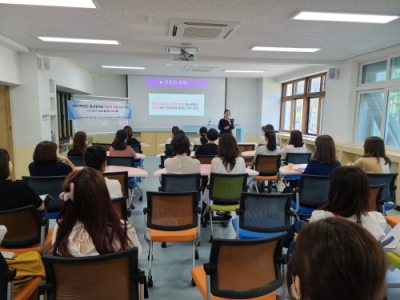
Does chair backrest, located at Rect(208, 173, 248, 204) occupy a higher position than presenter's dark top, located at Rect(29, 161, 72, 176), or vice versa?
presenter's dark top, located at Rect(29, 161, 72, 176)

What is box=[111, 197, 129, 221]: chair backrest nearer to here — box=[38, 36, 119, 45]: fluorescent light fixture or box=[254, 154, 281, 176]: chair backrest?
box=[254, 154, 281, 176]: chair backrest

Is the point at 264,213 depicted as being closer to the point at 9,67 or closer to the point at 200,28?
the point at 200,28

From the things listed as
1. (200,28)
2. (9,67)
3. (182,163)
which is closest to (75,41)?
(9,67)

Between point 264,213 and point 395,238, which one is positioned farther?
point 264,213

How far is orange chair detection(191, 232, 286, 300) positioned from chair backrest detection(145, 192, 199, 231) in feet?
3.12

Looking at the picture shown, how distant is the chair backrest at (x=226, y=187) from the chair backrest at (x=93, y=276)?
1765 millimetres

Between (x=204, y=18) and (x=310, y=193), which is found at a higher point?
(x=204, y=18)

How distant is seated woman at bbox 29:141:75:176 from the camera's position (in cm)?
294

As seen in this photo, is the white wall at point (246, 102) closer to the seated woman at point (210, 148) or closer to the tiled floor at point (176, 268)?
the seated woman at point (210, 148)

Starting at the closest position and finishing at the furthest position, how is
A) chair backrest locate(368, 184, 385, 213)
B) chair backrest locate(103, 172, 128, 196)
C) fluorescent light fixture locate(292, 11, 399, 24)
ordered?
chair backrest locate(368, 184, 385, 213) < chair backrest locate(103, 172, 128, 196) < fluorescent light fixture locate(292, 11, 399, 24)

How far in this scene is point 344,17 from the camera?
10.8 ft

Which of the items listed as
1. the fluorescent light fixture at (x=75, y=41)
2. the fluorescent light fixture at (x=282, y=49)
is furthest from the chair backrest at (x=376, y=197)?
the fluorescent light fixture at (x=75, y=41)

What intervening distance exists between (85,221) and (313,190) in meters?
2.47

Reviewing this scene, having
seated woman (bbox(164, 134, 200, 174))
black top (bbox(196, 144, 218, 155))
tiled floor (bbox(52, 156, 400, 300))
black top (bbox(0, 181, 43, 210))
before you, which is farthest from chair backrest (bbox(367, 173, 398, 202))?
black top (bbox(0, 181, 43, 210))
